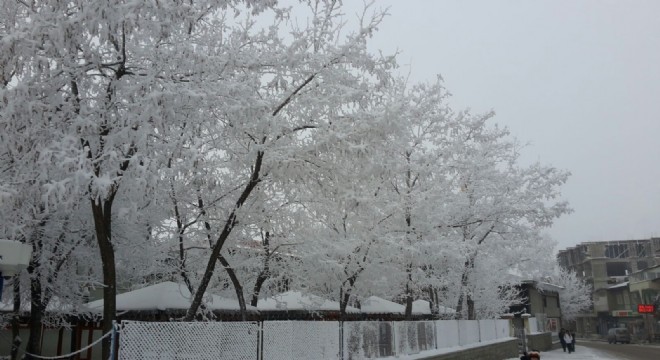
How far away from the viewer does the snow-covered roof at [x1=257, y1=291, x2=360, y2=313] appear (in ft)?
59.2

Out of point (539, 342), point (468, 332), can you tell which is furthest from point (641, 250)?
point (468, 332)

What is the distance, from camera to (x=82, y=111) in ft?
25.2

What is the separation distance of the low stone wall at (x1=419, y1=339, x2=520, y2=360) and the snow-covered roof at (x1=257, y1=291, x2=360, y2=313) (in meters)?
4.51

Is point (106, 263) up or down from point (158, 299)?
up

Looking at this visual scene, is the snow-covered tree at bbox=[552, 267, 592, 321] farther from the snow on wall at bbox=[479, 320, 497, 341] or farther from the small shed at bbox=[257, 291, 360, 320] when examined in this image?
the small shed at bbox=[257, 291, 360, 320]

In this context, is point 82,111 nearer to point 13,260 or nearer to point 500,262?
point 13,260

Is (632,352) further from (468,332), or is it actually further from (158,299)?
(158,299)

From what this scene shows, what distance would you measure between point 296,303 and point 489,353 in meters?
9.20

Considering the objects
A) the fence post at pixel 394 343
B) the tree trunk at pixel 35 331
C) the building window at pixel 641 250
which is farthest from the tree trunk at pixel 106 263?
the building window at pixel 641 250

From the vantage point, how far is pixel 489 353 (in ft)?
75.0

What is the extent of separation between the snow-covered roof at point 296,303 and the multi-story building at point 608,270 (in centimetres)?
6294

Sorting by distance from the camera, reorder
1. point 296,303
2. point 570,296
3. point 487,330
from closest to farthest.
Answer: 1. point 296,303
2. point 487,330
3. point 570,296

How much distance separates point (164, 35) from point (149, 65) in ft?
2.90

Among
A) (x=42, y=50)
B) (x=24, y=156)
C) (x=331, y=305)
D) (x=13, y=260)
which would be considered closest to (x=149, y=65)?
(x=42, y=50)
